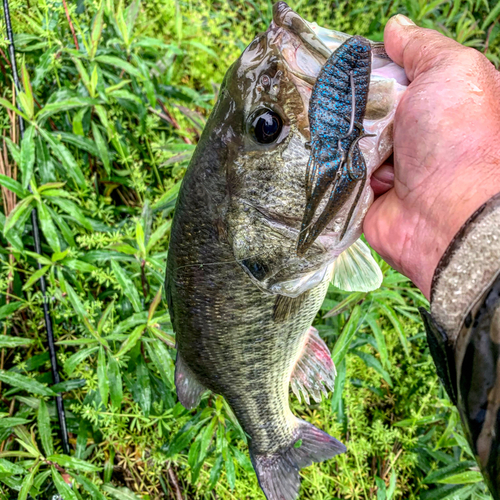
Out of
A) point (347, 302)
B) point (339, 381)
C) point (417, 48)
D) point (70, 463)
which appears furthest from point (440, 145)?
point (70, 463)

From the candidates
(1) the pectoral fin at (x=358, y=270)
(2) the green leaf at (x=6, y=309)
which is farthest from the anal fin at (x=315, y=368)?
(2) the green leaf at (x=6, y=309)

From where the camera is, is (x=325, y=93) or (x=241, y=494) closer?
(x=325, y=93)

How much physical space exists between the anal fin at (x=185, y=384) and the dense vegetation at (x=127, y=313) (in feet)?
0.92

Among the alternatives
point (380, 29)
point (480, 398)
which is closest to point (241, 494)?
point (480, 398)

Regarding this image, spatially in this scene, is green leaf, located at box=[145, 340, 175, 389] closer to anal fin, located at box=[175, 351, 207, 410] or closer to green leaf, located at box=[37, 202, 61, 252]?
anal fin, located at box=[175, 351, 207, 410]

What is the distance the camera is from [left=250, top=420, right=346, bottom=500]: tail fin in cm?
208

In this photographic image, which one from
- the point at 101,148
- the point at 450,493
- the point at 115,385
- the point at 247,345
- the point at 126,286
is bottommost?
the point at 450,493

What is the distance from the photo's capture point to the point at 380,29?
354 centimetres

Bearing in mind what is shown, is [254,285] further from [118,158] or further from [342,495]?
[342,495]

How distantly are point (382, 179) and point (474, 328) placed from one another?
0.61 meters

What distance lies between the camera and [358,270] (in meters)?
1.64

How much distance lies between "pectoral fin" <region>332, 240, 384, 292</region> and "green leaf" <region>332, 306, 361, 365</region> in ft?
2.03

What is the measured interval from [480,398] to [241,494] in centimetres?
221

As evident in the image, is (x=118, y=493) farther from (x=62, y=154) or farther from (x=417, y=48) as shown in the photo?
(x=417, y=48)
